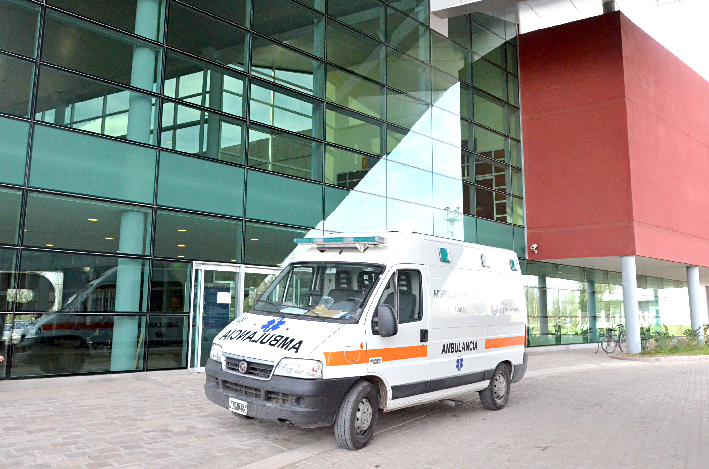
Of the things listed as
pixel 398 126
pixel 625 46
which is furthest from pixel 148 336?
pixel 625 46

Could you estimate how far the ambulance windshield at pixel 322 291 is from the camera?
6895mm

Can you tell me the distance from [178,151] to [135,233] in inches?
85.8

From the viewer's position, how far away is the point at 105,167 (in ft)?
38.1

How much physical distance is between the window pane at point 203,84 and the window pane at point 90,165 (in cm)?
185

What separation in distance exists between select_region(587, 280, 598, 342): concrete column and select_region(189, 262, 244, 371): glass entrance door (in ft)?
62.0

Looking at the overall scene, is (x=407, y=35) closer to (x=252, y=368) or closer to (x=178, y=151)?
(x=178, y=151)

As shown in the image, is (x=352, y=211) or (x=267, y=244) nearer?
(x=267, y=244)

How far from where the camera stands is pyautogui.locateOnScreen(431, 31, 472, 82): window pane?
2109cm

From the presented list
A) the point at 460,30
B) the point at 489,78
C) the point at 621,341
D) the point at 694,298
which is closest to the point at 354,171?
the point at 460,30

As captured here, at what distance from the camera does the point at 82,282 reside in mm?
10945

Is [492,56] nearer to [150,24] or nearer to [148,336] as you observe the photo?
[150,24]

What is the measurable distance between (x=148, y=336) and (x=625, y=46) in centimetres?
2032

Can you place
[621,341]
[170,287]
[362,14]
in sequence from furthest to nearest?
[621,341]
[362,14]
[170,287]

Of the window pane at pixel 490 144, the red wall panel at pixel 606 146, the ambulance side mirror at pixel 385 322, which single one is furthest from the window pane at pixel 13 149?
the red wall panel at pixel 606 146
